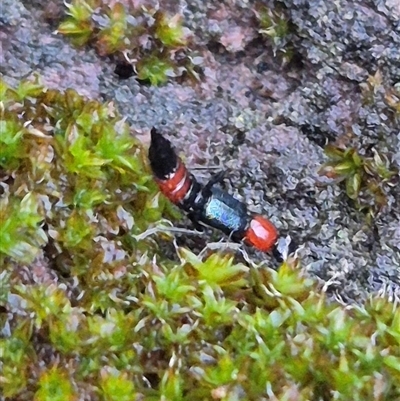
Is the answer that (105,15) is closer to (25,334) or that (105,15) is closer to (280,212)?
(280,212)

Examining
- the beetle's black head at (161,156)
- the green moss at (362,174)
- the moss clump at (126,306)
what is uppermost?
the green moss at (362,174)

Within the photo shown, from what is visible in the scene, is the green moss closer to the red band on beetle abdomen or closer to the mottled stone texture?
the mottled stone texture

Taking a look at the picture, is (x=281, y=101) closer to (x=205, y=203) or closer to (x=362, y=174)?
(x=362, y=174)

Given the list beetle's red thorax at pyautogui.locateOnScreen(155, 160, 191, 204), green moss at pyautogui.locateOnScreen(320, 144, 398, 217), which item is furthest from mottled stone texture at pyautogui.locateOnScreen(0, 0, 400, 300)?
beetle's red thorax at pyautogui.locateOnScreen(155, 160, 191, 204)

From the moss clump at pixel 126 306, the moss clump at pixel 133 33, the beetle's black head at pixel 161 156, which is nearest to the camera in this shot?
the moss clump at pixel 126 306

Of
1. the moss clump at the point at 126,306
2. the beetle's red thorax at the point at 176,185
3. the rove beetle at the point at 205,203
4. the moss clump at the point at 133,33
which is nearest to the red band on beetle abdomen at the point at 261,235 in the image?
the rove beetle at the point at 205,203

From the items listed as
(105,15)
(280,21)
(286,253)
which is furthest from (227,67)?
(286,253)

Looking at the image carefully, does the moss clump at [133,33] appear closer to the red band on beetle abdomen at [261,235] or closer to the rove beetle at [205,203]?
the rove beetle at [205,203]
